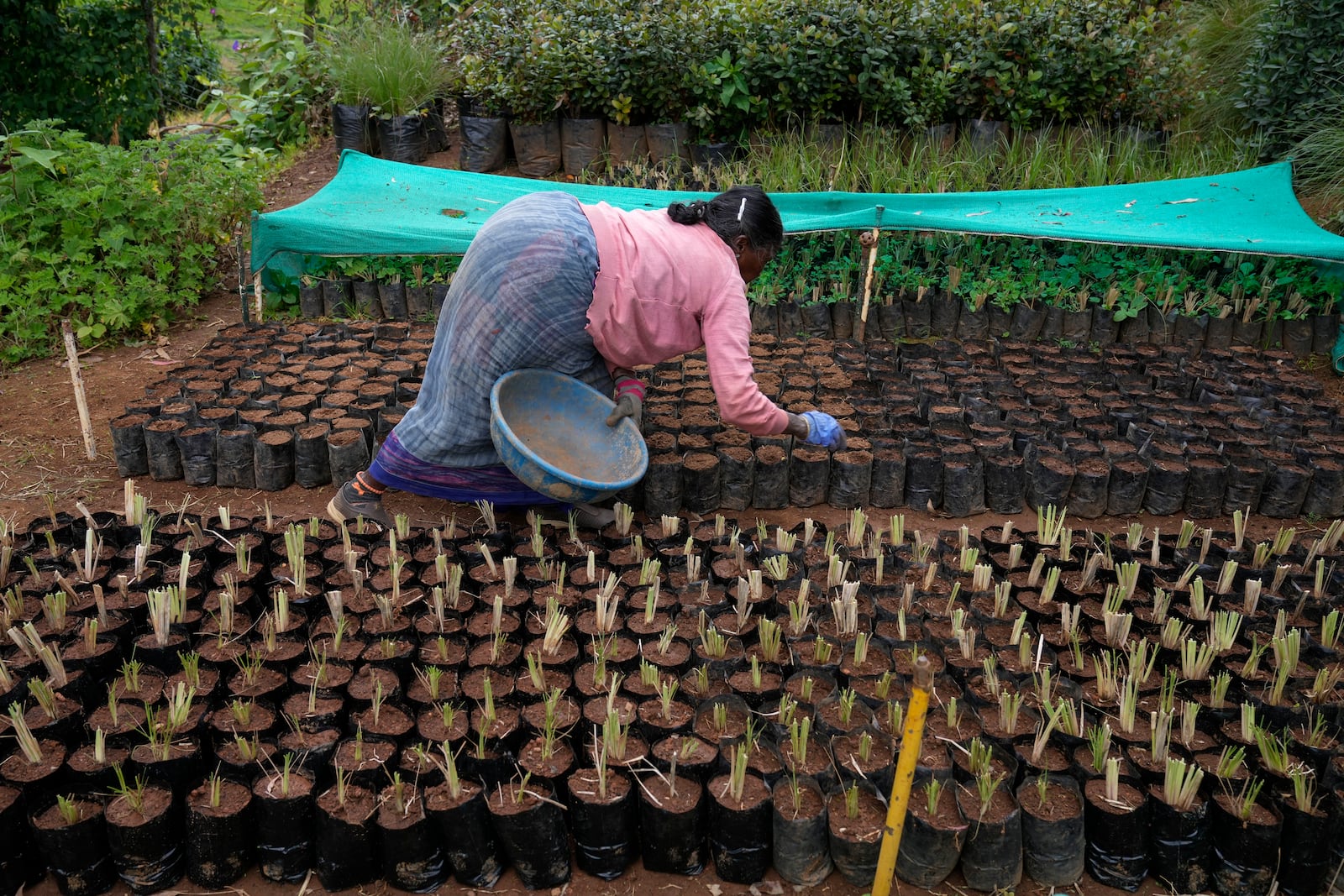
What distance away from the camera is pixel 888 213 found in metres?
4.90

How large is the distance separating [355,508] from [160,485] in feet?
3.30

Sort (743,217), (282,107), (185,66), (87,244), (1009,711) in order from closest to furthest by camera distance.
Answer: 1. (1009,711)
2. (743,217)
3. (87,244)
4. (282,107)
5. (185,66)

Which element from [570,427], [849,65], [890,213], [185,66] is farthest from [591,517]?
[185,66]

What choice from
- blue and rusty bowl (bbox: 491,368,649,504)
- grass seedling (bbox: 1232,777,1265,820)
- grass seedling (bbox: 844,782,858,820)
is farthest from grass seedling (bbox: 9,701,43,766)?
grass seedling (bbox: 1232,777,1265,820)

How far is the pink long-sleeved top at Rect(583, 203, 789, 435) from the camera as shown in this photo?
123 inches

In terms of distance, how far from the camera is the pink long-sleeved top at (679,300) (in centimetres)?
312

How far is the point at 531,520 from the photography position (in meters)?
3.35

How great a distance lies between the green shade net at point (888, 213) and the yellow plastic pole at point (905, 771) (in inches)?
138

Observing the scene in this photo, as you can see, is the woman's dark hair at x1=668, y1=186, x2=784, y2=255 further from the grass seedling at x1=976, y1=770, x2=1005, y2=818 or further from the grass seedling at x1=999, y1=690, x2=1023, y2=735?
the grass seedling at x1=976, y1=770, x2=1005, y2=818

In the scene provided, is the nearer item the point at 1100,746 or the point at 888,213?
the point at 1100,746

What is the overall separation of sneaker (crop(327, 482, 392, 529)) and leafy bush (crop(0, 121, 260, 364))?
2463 millimetres

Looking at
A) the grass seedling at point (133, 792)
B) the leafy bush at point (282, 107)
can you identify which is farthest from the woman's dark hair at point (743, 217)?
the leafy bush at point (282, 107)

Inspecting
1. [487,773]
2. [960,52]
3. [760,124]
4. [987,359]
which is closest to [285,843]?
[487,773]

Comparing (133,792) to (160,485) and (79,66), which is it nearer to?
(160,485)
